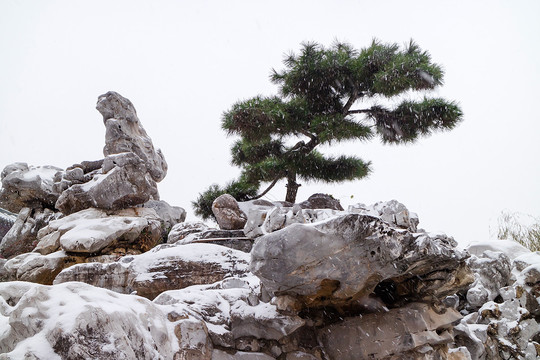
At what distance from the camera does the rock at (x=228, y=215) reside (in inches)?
227

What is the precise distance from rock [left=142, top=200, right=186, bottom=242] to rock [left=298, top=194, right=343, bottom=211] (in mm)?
2445

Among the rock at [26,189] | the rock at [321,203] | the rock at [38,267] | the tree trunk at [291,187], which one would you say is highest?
the tree trunk at [291,187]

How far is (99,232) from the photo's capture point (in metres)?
5.62

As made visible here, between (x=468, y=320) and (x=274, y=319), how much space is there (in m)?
2.38

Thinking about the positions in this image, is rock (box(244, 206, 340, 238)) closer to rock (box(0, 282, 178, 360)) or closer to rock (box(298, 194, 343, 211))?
rock (box(298, 194, 343, 211))

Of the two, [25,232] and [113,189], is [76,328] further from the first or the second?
[25,232]

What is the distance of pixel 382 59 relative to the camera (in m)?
7.86

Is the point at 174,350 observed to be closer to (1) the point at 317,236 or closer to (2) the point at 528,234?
(1) the point at 317,236

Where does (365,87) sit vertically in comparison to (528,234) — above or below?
above

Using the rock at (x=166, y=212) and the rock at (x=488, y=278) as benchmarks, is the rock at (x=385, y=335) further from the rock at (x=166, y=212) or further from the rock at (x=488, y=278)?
the rock at (x=166, y=212)

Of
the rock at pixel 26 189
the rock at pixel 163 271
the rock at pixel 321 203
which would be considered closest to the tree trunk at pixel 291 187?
the rock at pixel 321 203

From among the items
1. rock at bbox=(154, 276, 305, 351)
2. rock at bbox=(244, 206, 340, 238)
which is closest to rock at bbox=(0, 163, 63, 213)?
rock at bbox=(244, 206, 340, 238)

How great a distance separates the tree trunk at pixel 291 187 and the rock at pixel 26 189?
4.18m

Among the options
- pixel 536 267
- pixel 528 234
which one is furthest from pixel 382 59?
pixel 536 267
